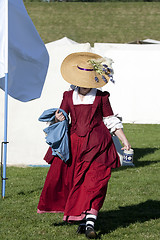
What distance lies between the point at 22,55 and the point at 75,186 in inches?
110

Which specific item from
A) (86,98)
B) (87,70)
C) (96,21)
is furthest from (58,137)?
(96,21)

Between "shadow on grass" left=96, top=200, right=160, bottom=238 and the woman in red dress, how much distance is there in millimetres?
408

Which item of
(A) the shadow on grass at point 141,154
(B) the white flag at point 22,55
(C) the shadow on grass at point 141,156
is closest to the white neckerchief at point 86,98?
(B) the white flag at point 22,55

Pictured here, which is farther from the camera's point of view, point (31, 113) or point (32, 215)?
point (31, 113)

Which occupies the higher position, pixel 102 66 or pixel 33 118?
pixel 102 66

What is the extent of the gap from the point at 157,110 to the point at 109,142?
13.3 metres

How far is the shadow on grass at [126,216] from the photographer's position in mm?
5723

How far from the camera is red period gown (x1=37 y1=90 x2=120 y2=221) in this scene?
17.0 feet

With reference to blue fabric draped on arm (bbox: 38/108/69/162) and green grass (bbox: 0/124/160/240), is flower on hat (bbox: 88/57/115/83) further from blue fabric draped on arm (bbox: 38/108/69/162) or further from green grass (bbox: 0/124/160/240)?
green grass (bbox: 0/124/160/240)

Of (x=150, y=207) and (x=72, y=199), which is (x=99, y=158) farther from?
(x=150, y=207)

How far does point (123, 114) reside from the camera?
1856 cm

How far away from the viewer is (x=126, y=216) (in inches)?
245

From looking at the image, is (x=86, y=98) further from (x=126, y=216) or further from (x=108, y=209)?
(x=108, y=209)

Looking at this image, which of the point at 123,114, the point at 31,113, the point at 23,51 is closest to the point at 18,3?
the point at 23,51
